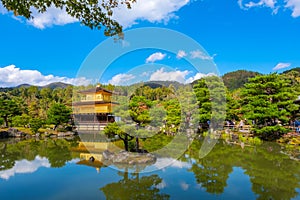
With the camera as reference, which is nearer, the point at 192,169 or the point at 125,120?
the point at 192,169

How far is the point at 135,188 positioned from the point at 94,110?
60.4ft

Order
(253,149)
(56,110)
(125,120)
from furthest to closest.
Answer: (56,110), (253,149), (125,120)

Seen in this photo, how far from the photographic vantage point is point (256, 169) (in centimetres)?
789

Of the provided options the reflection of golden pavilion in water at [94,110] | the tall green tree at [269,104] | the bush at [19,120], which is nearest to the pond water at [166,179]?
the tall green tree at [269,104]

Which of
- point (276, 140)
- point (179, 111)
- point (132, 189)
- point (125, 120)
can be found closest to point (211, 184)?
point (132, 189)

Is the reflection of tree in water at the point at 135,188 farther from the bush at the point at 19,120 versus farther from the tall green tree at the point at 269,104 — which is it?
the bush at the point at 19,120

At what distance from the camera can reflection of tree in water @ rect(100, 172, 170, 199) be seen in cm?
568

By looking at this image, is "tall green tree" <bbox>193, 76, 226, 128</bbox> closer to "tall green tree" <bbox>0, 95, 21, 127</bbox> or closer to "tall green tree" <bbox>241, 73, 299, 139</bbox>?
"tall green tree" <bbox>241, 73, 299, 139</bbox>

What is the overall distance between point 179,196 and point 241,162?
4.52m

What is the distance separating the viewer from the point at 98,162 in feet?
30.9

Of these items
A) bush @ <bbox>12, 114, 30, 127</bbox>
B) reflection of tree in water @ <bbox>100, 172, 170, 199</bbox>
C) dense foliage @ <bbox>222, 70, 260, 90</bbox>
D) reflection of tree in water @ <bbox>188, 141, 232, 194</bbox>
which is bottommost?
reflection of tree in water @ <bbox>100, 172, 170, 199</bbox>

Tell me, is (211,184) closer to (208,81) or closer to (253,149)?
(253,149)

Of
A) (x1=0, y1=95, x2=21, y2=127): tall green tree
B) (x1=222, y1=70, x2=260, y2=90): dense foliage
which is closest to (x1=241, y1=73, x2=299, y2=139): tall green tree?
(x1=0, y1=95, x2=21, y2=127): tall green tree

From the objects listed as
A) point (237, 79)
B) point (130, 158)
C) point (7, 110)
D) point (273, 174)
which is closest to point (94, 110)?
point (7, 110)
